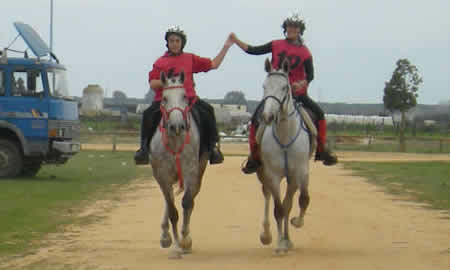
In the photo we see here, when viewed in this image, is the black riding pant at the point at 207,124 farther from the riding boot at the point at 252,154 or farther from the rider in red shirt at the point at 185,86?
the riding boot at the point at 252,154

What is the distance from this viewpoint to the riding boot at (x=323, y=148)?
12.9 m

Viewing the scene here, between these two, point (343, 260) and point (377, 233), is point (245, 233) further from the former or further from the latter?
point (343, 260)

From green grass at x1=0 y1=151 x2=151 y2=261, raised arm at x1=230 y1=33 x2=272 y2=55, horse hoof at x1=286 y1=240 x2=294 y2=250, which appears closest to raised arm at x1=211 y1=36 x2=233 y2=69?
raised arm at x1=230 y1=33 x2=272 y2=55

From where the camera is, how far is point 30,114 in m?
25.8

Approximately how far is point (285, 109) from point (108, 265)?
2.93 metres

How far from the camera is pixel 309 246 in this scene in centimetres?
1225

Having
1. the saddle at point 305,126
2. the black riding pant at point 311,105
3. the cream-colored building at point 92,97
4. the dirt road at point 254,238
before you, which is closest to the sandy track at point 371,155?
the dirt road at point 254,238

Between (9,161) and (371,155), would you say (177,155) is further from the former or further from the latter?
(371,155)

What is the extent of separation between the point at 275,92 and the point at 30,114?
15.8m

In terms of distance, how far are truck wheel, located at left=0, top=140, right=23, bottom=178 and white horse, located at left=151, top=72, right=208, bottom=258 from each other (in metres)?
14.9

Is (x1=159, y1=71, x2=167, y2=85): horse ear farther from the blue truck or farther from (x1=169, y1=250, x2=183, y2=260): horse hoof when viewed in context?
the blue truck

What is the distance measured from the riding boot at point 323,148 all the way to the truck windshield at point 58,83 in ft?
45.9

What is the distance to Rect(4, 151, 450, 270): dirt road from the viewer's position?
10812 mm

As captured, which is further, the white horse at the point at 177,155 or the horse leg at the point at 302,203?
the horse leg at the point at 302,203
